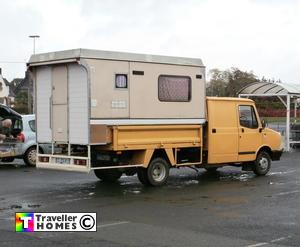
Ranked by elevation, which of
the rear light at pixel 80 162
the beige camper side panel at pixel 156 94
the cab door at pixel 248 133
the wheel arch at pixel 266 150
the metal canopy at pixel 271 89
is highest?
the metal canopy at pixel 271 89

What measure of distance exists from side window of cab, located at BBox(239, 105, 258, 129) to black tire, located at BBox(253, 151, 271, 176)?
2.85 feet

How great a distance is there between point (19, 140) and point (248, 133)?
7775 mm

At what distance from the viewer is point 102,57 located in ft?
41.9

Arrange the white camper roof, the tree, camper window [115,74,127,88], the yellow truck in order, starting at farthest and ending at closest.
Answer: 1. the tree
2. camper window [115,74,127,88]
3. the yellow truck
4. the white camper roof

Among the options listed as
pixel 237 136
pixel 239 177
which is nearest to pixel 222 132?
pixel 237 136

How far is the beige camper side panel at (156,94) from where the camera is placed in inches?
527

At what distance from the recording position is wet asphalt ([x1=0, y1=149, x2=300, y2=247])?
801cm

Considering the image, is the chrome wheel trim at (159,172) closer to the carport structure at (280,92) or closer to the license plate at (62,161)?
the license plate at (62,161)

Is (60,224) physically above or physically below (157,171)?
below

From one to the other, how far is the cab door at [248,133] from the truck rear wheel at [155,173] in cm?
256

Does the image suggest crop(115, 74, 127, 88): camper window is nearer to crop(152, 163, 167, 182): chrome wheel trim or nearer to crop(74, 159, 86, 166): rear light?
crop(74, 159, 86, 166): rear light

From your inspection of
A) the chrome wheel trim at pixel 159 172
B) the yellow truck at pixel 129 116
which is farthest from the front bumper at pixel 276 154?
the chrome wheel trim at pixel 159 172

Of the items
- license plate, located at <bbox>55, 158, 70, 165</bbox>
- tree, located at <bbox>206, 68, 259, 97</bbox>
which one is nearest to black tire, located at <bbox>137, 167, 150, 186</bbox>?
license plate, located at <bbox>55, 158, 70, 165</bbox>

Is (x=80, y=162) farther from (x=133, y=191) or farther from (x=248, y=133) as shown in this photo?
(x=248, y=133)
